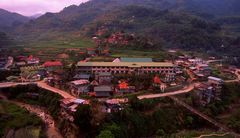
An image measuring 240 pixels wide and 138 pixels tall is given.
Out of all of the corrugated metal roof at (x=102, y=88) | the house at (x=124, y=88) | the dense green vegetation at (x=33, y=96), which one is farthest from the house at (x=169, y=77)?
the dense green vegetation at (x=33, y=96)

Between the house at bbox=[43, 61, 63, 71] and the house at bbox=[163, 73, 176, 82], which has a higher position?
the house at bbox=[43, 61, 63, 71]

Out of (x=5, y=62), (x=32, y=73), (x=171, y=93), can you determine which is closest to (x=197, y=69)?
(x=171, y=93)

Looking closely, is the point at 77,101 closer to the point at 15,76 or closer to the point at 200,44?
the point at 15,76

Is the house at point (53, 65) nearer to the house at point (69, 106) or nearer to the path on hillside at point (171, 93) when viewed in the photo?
the house at point (69, 106)

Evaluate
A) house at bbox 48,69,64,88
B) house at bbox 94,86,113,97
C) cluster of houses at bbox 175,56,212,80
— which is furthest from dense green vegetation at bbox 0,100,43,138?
cluster of houses at bbox 175,56,212,80

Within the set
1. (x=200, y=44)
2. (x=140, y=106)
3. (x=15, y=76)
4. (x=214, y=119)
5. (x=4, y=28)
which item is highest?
(x=4, y=28)

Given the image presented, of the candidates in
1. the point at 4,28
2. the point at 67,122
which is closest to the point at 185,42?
the point at 67,122

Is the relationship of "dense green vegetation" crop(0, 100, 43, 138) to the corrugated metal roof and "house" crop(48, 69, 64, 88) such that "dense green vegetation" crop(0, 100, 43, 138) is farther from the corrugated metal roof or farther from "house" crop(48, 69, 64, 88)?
the corrugated metal roof
